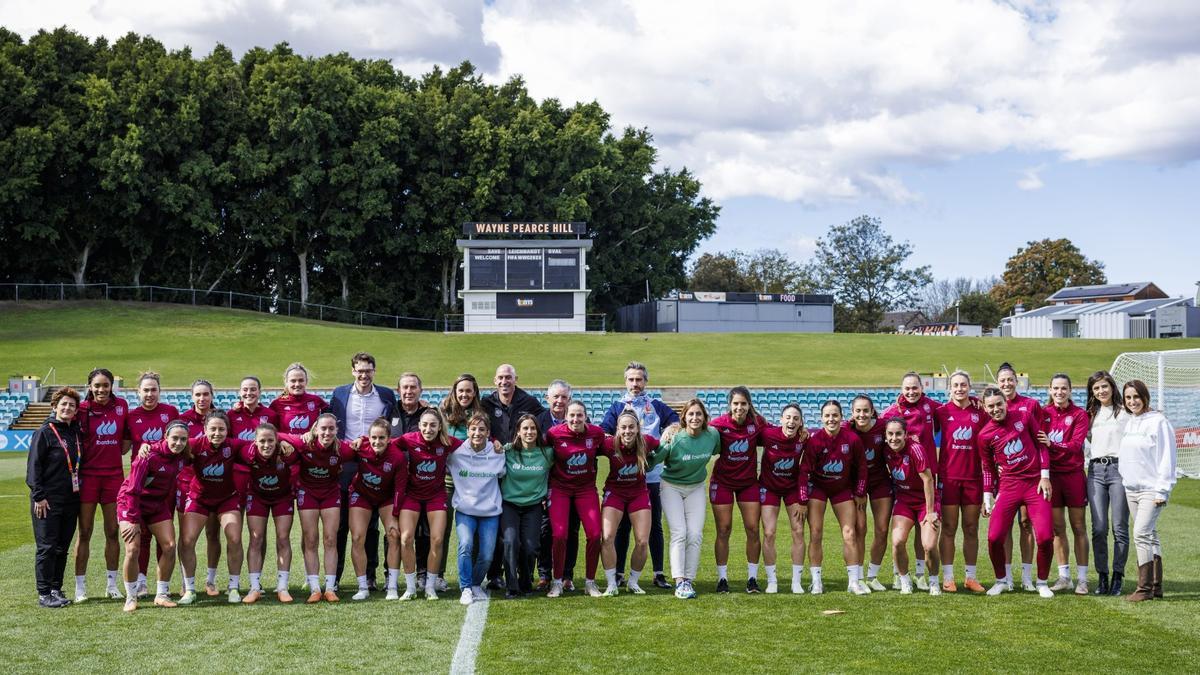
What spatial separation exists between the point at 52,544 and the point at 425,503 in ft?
9.76

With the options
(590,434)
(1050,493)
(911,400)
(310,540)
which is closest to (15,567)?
(310,540)

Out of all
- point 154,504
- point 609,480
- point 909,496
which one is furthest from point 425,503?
point 909,496

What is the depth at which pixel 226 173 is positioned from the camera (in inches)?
1935

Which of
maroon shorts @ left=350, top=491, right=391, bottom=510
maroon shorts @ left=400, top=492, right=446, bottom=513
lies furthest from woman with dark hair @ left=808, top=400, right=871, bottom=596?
maroon shorts @ left=350, top=491, right=391, bottom=510

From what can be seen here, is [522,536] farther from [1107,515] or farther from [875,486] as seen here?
[1107,515]

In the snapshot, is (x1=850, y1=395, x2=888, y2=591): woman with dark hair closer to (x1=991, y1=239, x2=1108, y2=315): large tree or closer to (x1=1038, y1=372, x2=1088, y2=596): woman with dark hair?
(x1=1038, y1=372, x2=1088, y2=596): woman with dark hair

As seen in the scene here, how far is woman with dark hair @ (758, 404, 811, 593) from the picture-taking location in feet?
27.2

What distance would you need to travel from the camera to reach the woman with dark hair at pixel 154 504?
7836 millimetres

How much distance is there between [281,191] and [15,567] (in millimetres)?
46011

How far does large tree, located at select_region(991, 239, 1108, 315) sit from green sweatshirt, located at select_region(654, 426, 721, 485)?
265 ft

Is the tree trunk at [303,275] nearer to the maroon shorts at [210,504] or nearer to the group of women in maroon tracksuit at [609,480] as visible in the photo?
the group of women in maroon tracksuit at [609,480]

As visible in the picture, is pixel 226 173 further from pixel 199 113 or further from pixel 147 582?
pixel 147 582

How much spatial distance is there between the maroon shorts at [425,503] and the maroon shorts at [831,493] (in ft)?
10.0

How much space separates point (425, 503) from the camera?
8258 mm
